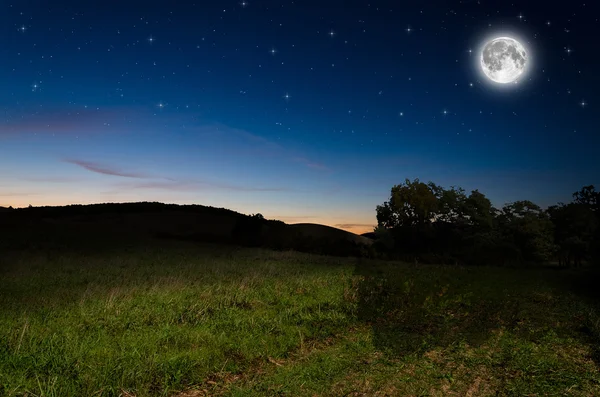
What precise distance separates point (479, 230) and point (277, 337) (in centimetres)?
3892

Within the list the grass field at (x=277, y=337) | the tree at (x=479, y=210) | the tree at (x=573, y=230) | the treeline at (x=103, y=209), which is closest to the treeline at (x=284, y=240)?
the treeline at (x=103, y=209)

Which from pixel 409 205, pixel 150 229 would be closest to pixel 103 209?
pixel 150 229

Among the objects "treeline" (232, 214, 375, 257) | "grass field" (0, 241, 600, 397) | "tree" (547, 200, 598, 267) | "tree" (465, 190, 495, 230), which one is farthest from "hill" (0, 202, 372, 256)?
"tree" (547, 200, 598, 267)

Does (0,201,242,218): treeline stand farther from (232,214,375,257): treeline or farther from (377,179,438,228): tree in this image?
(377,179,438,228): tree

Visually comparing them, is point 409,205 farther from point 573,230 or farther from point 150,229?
point 150,229

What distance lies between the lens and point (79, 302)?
10922 millimetres

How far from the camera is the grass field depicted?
744 centimetres

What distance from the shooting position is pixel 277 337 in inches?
401

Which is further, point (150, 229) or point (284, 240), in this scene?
point (150, 229)

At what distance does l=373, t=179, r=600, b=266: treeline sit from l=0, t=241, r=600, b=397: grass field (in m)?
21.7

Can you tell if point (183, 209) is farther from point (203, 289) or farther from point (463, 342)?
point (463, 342)

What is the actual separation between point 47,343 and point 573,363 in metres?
11.7

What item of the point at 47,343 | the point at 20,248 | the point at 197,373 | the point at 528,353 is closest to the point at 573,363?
the point at 528,353

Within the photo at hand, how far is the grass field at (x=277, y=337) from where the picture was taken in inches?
293
